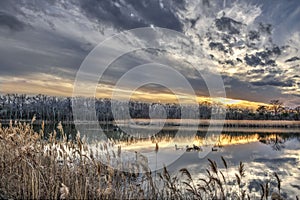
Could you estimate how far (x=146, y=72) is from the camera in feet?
59.9

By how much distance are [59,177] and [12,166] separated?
47.6 inches

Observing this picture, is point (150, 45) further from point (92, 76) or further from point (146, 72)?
point (92, 76)

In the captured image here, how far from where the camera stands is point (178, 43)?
18141 millimetres

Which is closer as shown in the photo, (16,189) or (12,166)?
(16,189)

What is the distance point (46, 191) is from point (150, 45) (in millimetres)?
12844

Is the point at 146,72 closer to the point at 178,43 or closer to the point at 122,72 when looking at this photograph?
the point at 122,72

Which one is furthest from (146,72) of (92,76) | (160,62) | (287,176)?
(287,176)

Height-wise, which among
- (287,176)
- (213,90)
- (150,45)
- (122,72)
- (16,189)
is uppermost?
(150,45)

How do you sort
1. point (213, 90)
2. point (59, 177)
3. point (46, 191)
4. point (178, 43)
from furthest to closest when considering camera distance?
point (178, 43) → point (213, 90) → point (59, 177) → point (46, 191)

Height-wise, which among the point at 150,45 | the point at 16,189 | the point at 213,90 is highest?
the point at 150,45

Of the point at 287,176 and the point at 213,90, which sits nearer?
the point at 213,90

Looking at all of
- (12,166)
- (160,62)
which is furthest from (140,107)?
(12,166)

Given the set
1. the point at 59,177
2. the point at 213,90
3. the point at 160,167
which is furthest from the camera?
the point at 160,167

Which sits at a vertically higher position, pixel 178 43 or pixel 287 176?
pixel 178 43
